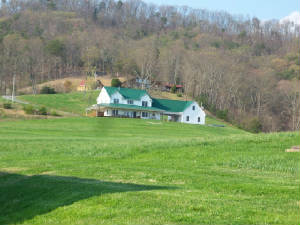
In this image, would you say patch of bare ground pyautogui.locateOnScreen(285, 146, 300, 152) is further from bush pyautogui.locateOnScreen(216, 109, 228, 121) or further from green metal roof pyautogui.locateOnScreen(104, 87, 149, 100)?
bush pyautogui.locateOnScreen(216, 109, 228, 121)

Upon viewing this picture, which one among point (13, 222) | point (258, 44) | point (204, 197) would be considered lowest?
point (13, 222)

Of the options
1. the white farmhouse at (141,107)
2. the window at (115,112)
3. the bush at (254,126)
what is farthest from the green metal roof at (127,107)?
the bush at (254,126)

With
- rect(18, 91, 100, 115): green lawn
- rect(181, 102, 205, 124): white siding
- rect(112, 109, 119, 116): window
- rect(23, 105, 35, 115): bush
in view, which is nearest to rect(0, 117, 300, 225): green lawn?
rect(23, 105, 35, 115): bush

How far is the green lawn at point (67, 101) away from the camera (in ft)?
276

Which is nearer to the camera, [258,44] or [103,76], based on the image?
[103,76]

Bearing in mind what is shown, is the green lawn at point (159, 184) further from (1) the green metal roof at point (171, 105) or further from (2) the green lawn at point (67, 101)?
(1) the green metal roof at point (171, 105)

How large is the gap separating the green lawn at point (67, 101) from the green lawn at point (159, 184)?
188 feet

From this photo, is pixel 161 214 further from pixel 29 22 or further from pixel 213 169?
pixel 29 22

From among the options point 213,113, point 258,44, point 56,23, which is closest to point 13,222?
point 213,113

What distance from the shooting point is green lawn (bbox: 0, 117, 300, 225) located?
1096 centimetres

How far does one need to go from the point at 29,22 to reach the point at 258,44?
8262cm

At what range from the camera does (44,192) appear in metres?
14.5

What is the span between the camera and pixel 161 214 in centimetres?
1074

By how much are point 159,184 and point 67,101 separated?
7817 centimetres
